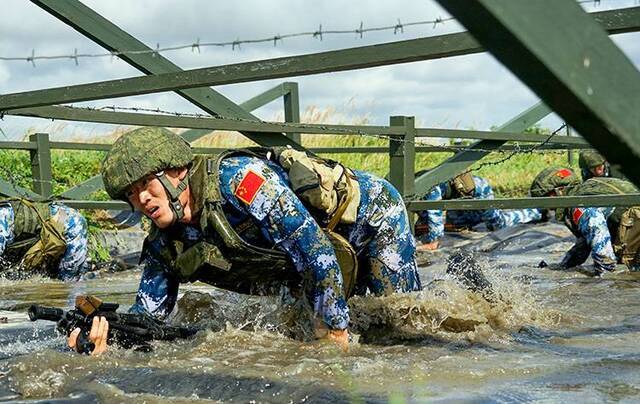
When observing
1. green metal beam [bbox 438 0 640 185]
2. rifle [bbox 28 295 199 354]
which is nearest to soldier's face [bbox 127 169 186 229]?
rifle [bbox 28 295 199 354]

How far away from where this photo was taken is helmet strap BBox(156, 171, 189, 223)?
438 cm

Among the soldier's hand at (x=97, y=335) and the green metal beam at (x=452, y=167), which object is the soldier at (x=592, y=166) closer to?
the green metal beam at (x=452, y=167)

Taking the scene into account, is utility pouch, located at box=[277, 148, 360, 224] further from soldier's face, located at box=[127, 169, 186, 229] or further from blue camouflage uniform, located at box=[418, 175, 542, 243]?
blue camouflage uniform, located at box=[418, 175, 542, 243]

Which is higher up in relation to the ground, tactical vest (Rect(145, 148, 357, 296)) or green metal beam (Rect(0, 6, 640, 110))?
green metal beam (Rect(0, 6, 640, 110))

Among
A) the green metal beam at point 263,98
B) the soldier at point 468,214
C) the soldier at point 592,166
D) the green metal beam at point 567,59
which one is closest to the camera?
the green metal beam at point 567,59

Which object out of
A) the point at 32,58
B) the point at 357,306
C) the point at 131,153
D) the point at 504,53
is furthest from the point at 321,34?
the point at 504,53

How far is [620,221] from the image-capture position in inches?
342

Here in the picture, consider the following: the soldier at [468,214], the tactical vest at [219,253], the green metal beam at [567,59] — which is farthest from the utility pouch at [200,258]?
the soldier at [468,214]

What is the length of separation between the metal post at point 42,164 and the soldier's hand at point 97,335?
248 inches

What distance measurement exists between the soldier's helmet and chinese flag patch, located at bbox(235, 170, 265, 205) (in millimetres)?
285

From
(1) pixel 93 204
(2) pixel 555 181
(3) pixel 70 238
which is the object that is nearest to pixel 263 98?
(1) pixel 93 204

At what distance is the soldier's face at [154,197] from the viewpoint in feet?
14.3

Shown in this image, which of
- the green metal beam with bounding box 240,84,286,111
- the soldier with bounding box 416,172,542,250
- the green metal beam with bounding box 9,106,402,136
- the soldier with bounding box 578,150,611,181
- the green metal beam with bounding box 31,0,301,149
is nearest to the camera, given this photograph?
the green metal beam with bounding box 31,0,301,149

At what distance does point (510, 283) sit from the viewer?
6250mm
